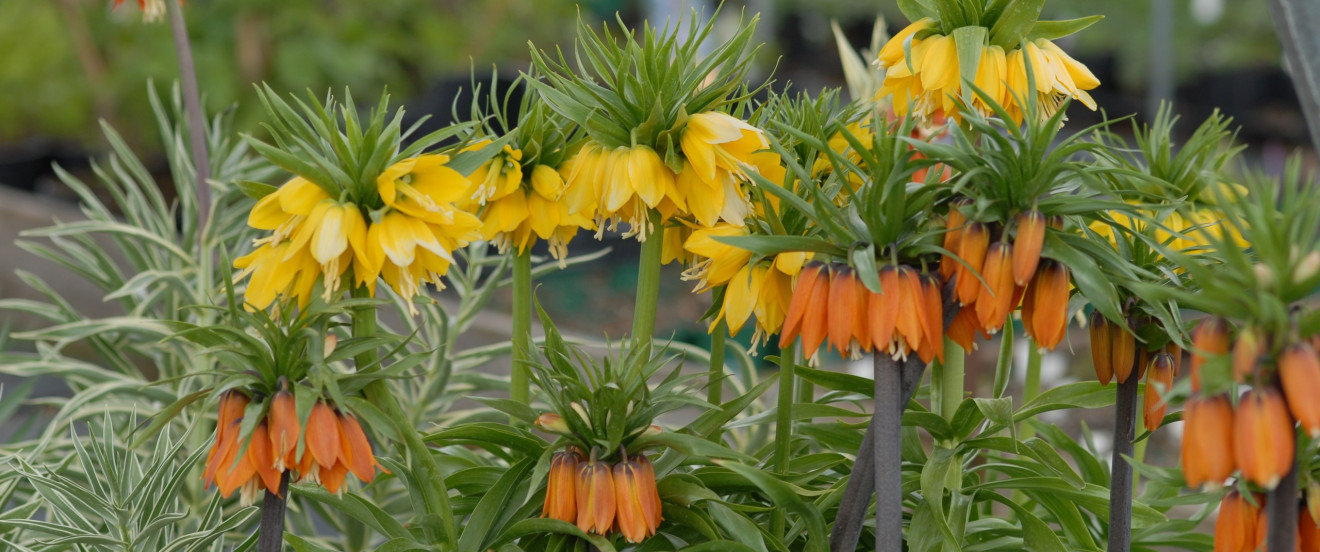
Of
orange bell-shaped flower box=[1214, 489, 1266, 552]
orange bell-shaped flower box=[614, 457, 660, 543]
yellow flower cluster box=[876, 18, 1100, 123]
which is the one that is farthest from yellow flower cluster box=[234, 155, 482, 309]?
orange bell-shaped flower box=[1214, 489, 1266, 552]

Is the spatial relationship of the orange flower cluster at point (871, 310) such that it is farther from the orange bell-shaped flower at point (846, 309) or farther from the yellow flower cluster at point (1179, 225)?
the yellow flower cluster at point (1179, 225)

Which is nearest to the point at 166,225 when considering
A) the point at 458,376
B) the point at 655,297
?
the point at 458,376

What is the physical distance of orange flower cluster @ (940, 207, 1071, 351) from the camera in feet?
1.50

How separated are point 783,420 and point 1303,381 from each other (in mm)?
282

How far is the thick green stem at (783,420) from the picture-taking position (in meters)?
0.60

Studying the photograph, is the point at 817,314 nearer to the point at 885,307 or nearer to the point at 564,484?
the point at 885,307

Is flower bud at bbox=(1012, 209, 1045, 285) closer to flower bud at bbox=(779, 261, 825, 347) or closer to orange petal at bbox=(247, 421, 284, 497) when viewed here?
flower bud at bbox=(779, 261, 825, 347)

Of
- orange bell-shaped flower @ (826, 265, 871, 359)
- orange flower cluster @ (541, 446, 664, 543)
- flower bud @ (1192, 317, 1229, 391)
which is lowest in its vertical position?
A: orange flower cluster @ (541, 446, 664, 543)

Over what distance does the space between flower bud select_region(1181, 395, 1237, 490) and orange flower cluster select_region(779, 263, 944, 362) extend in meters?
0.11

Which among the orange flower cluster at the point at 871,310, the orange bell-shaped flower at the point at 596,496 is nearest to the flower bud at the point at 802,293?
the orange flower cluster at the point at 871,310

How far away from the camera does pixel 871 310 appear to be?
471 mm

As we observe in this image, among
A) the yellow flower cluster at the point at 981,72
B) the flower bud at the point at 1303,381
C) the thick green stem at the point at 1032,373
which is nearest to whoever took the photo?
the flower bud at the point at 1303,381

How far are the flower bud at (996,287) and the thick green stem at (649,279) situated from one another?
18 cm

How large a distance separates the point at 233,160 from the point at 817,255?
874 millimetres
